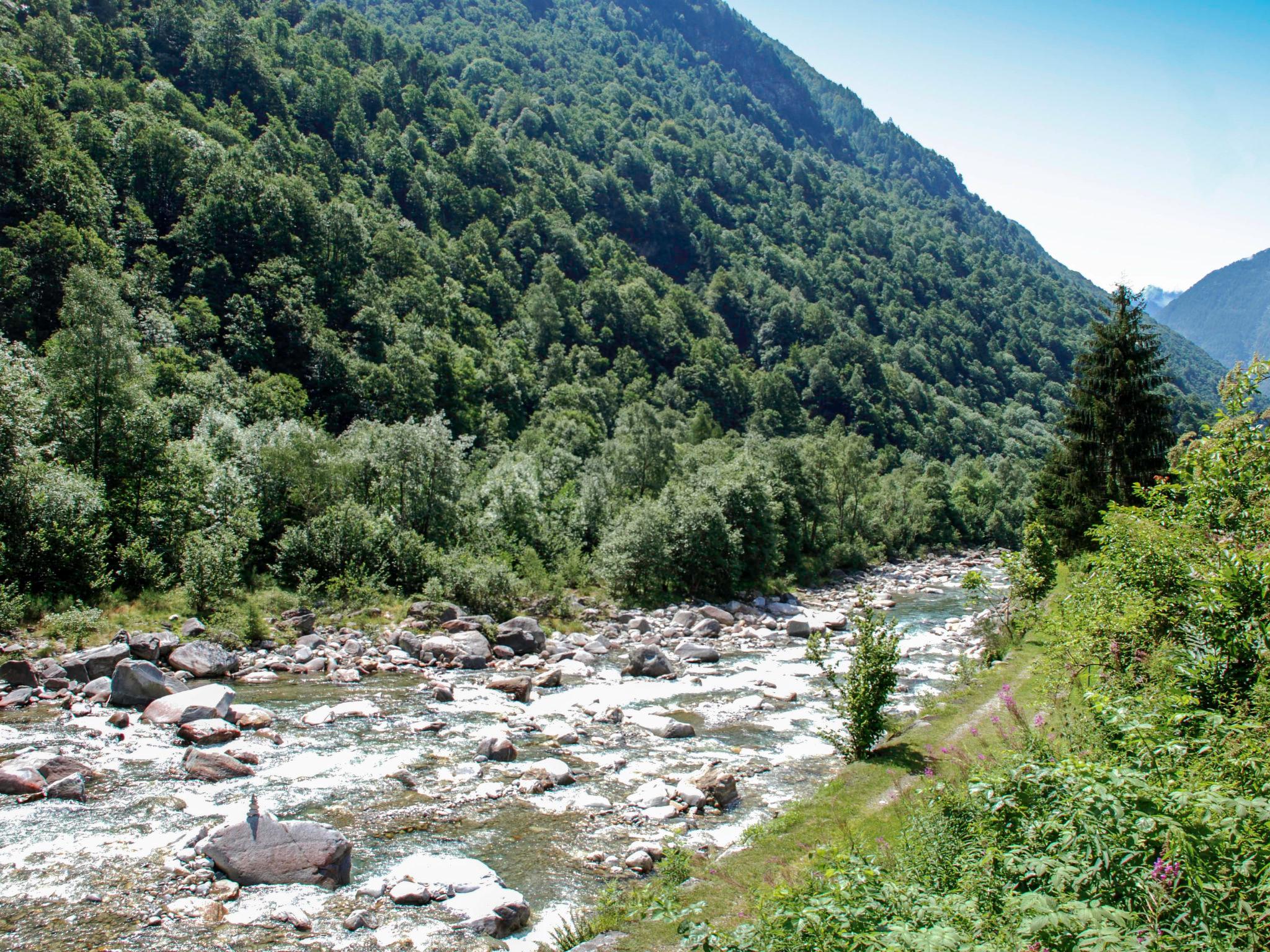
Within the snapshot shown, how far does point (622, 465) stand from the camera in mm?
62312

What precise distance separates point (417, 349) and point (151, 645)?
198 feet

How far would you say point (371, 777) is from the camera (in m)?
17.4

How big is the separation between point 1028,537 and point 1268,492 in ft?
72.9

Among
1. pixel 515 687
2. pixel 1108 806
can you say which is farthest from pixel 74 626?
pixel 1108 806

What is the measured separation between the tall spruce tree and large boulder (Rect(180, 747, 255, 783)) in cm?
3393

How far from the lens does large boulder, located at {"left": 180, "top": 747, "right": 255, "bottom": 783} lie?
1628cm

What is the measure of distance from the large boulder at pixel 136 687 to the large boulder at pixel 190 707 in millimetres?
291

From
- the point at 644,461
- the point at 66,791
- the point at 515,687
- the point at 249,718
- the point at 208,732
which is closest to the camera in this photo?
the point at 66,791

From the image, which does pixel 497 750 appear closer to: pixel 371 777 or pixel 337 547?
pixel 371 777

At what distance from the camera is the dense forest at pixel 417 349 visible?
3466 cm

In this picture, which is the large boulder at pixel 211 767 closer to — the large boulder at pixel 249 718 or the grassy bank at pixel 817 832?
the large boulder at pixel 249 718

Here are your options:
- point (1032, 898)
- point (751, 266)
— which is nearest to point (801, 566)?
point (1032, 898)

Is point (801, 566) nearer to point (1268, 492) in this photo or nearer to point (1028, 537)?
point (1028, 537)

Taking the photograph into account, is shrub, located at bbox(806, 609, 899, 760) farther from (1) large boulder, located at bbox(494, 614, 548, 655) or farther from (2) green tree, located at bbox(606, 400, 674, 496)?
(2) green tree, located at bbox(606, 400, 674, 496)
